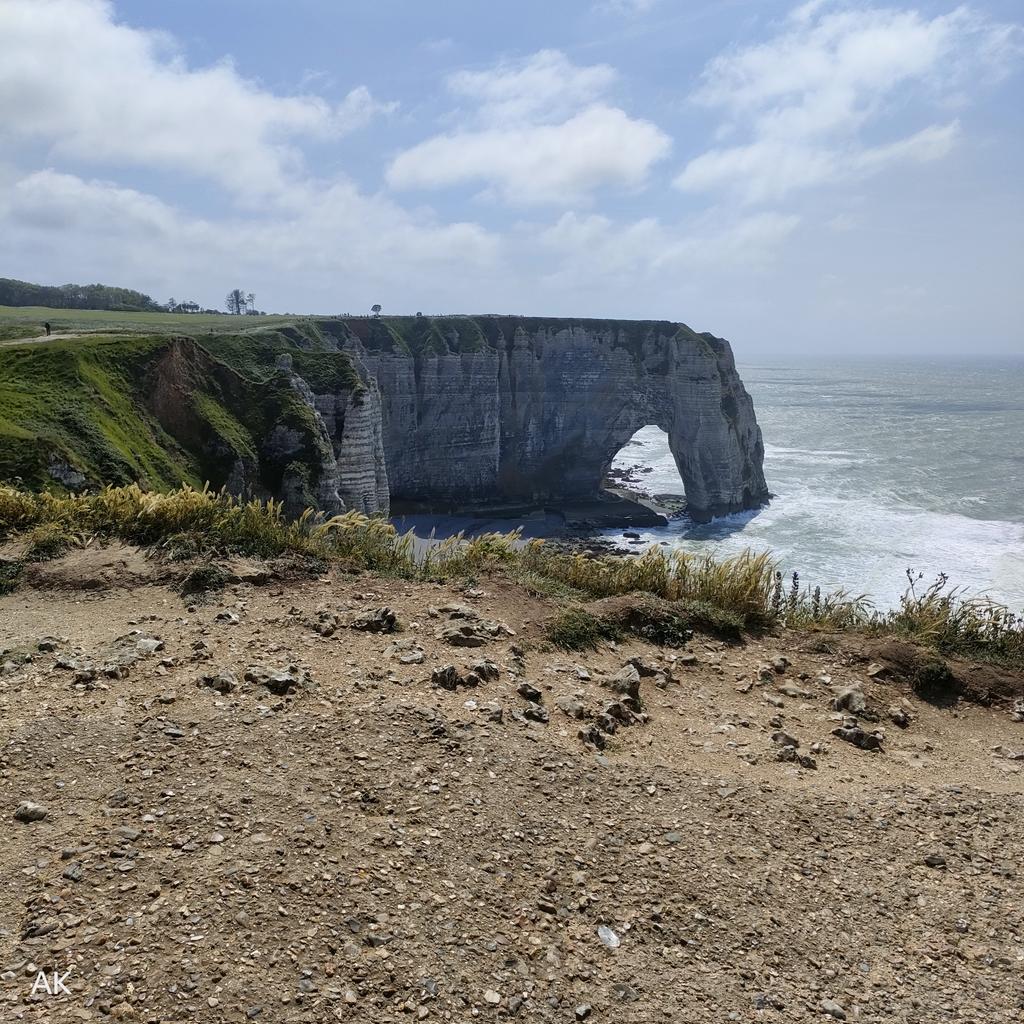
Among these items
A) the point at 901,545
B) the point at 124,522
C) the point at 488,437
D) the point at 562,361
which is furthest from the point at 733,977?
the point at 562,361

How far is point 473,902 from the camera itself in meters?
4.77

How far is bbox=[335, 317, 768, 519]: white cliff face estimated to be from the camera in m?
62.5

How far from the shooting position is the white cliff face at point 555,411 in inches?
2461

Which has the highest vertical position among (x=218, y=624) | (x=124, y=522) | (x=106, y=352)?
(x=106, y=352)

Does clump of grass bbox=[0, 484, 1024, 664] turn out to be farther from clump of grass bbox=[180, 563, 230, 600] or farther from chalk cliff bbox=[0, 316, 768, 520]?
chalk cliff bbox=[0, 316, 768, 520]

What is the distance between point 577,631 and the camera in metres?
9.19

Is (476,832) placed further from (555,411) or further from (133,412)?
(555,411)

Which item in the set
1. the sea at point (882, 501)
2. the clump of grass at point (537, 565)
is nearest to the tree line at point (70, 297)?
the sea at point (882, 501)

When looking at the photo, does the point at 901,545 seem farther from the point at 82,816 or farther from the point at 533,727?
the point at 82,816

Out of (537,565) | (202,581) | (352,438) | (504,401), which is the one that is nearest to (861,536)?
(504,401)

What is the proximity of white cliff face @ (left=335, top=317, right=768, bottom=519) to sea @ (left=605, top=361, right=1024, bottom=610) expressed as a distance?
23.0 feet

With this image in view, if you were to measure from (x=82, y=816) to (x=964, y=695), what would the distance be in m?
9.35

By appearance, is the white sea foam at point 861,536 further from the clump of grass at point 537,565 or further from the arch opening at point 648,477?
the clump of grass at point 537,565

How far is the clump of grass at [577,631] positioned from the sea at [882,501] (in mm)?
7113
